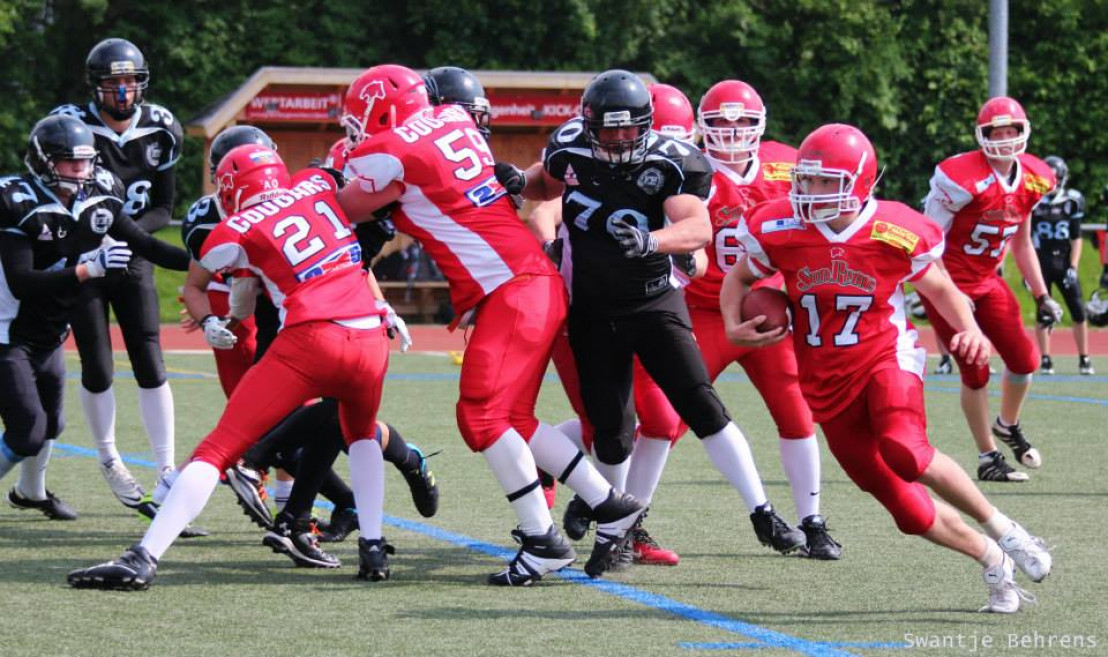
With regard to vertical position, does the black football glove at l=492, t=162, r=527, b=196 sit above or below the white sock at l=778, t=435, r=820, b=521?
above

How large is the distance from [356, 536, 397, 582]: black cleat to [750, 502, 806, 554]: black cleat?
1.33 meters

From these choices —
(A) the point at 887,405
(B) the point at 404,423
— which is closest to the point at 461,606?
(A) the point at 887,405

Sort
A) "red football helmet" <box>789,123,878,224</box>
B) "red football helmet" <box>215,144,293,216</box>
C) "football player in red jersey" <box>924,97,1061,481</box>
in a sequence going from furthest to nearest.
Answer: "football player in red jersey" <box>924,97,1061,481</box> < "red football helmet" <box>215,144,293,216</box> < "red football helmet" <box>789,123,878,224</box>

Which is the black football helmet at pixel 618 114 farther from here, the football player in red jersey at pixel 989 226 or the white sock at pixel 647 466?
the football player in red jersey at pixel 989 226

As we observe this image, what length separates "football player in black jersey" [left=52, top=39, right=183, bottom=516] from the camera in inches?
277

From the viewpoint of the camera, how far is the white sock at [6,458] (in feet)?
21.5

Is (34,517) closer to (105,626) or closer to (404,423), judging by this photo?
(105,626)

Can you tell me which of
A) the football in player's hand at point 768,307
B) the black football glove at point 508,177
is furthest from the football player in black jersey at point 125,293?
the football in player's hand at point 768,307

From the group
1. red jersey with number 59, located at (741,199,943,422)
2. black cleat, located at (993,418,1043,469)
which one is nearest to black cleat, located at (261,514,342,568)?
red jersey with number 59, located at (741,199,943,422)

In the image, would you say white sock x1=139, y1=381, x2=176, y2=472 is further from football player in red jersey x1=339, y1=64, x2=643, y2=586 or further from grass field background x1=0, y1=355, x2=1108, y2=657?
football player in red jersey x1=339, y1=64, x2=643, y2=586

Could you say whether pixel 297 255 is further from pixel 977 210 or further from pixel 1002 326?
pixel 1002 326

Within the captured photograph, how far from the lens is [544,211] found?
250 inches

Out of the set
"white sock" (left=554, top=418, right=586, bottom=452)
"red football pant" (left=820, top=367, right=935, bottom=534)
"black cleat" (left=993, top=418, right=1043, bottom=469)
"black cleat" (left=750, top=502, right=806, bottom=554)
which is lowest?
"black cleat" (left=993, top=418, right=1043, bottom=469)

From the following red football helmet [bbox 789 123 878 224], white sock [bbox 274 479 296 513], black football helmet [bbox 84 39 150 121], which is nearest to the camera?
red football helmet [bbox 789 123 878 224]
